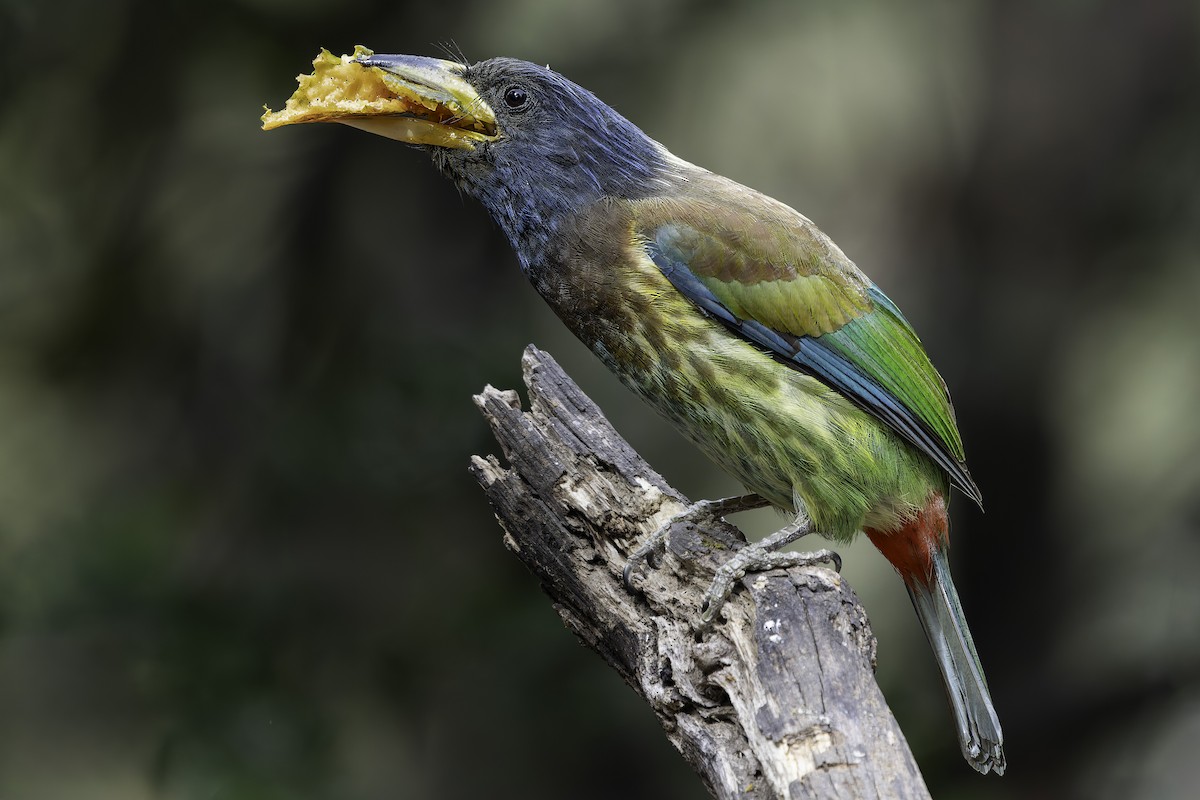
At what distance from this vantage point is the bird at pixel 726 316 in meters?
3.31

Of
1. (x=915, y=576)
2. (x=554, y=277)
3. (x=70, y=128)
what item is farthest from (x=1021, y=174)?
(x=70, y=128)

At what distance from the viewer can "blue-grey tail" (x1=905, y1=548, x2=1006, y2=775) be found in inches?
138

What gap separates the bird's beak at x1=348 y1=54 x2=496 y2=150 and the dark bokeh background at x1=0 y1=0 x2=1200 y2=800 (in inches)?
48.1

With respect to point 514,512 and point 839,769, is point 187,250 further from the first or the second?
point 839,769

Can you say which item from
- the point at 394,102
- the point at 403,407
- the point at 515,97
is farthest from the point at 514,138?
the point at 403,407

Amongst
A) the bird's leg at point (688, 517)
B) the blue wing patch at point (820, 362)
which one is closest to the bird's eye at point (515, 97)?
the blue wing patch at point (820, 362)

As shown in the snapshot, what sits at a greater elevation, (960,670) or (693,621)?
(693,621)

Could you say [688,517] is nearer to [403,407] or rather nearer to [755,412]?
[755,412]

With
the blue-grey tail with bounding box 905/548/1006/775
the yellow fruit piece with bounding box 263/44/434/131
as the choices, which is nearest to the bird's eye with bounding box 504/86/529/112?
the yellow fruit piece with bounding box 263/44/434/131

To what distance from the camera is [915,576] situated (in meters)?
3.71

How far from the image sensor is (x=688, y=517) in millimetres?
3363

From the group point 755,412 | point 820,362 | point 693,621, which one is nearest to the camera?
point 693,621

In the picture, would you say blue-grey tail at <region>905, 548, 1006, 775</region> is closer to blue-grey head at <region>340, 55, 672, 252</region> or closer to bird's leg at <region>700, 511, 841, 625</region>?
bird's leg at <region>700, 511, 841, 625</region>

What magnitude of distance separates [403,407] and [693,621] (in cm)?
→ 185
